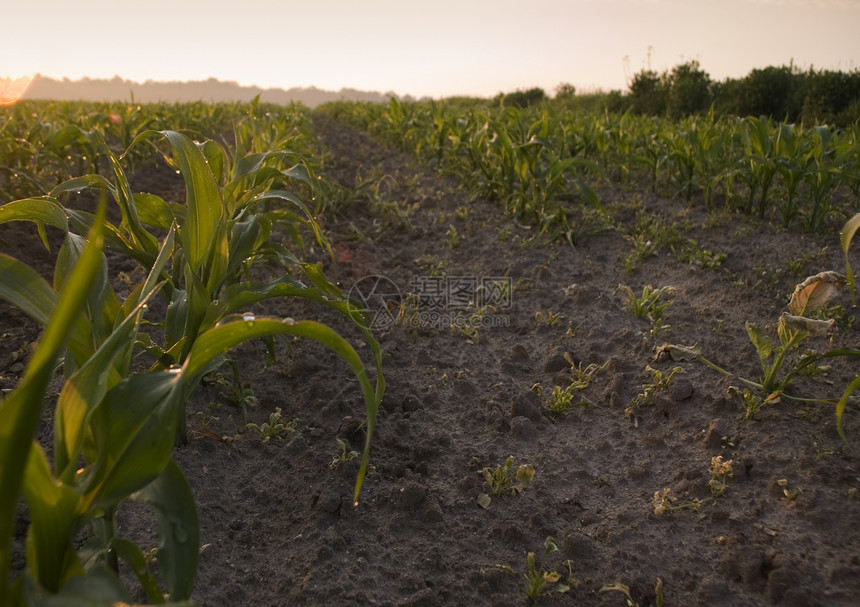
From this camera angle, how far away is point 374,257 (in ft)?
11.3

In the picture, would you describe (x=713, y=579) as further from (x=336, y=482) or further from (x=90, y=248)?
(x=90, y=248)

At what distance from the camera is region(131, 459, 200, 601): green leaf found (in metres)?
0.91

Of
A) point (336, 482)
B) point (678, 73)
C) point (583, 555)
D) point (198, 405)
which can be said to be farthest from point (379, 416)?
point (678, 73)

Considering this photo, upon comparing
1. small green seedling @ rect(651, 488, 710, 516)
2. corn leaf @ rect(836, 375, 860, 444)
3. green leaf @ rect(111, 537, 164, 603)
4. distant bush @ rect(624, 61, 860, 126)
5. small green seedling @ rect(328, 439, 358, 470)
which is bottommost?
small green seedling @ rect(651, 488, 710, 516)

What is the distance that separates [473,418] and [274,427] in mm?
693

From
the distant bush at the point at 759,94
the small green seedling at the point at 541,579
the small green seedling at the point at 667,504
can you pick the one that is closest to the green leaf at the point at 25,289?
the small green seedling at the point at 541,579

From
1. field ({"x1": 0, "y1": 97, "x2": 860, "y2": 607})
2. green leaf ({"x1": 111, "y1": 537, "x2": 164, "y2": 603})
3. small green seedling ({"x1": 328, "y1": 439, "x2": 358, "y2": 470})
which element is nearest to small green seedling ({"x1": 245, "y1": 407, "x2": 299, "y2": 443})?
field ({"x1": 0, "y1": 97, "x2": 860, "y2": 607})

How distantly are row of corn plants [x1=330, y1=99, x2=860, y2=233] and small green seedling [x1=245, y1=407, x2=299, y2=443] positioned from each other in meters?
2.19

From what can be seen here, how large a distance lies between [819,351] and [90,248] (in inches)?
99.9

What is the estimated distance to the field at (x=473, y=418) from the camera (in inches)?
49.4

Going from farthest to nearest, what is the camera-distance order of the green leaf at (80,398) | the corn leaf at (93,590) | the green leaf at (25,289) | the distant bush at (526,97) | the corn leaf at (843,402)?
the distant bush at (526,97) → the corn leaf at (843,402) → the green leaf at (25,289) → the green leaf at (80,398) → the corn leaf at (93,590)

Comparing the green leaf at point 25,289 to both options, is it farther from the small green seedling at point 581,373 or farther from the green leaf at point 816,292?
the green leaf at point 816,292

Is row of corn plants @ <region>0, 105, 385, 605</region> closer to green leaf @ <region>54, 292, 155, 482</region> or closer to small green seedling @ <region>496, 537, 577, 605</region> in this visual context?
green leaf @ <region>54, 292, 155, 482</region>

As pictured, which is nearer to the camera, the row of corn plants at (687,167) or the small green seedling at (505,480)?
the small green seedling at (505,480)
